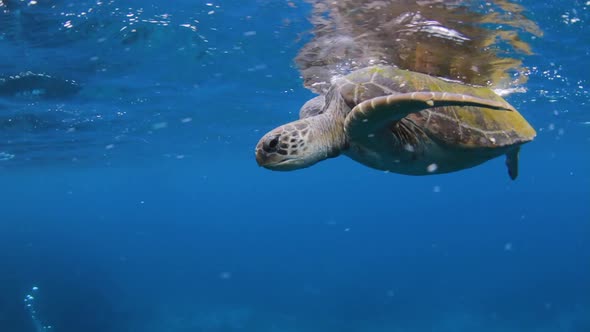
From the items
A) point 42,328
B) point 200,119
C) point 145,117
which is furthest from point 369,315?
point 42,328

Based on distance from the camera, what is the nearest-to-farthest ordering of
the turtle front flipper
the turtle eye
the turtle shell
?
the turtle front flipper → the turtle eye → the turtle shell

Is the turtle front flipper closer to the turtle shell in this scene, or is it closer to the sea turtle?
the sea turtle

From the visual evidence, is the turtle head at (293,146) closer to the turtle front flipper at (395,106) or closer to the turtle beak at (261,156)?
the turtle beak at (261,156)

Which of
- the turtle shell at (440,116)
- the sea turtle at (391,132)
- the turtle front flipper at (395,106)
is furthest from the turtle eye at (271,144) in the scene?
the turtle shell at (440,116)

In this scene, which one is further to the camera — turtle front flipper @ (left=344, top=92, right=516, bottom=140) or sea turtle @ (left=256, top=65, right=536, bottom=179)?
sea turtle @ (left=256, top=65, right=536, bottom=179)

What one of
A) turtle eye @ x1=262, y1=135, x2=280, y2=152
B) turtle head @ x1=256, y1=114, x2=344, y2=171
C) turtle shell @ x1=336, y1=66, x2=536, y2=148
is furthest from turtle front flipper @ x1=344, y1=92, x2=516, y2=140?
turtle eye @ x1=262, y1=135, x2=280, y2=152

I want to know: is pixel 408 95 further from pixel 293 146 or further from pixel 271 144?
pixel 271 144

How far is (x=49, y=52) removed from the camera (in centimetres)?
859

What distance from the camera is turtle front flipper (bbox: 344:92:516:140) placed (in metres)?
3.09

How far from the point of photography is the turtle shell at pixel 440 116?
431cm

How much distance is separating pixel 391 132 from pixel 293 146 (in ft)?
3.54

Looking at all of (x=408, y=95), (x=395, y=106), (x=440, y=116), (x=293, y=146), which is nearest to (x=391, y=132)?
(x=440, y=116)

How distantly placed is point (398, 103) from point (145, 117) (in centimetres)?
1451

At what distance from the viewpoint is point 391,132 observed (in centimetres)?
414
